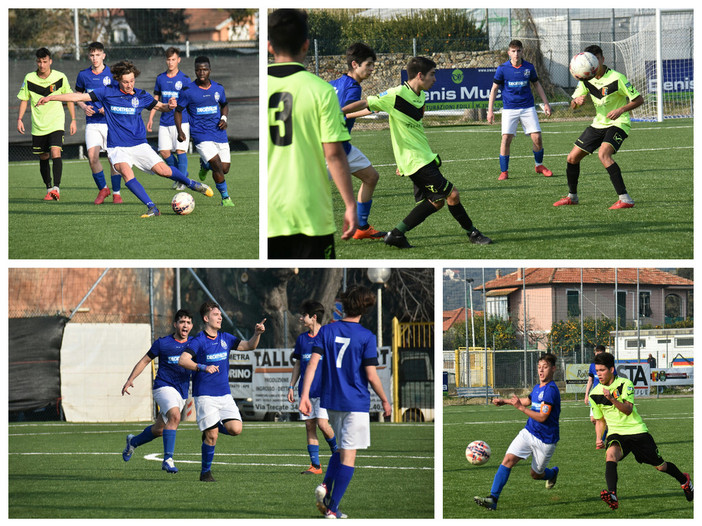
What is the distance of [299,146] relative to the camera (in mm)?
4223

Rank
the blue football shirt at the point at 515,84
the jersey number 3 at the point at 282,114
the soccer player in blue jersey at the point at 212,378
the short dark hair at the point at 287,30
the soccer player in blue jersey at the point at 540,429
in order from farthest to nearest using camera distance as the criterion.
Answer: the blue football shirt at the point at 515,84, the soccer player in blue jersey at the point at 212,378, the soccer player in blue jersey at the point at 540,429, the jersey number 3 at the point at 282,114, the short dark hair at the point at 287,30

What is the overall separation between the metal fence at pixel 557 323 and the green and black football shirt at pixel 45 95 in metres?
6.42

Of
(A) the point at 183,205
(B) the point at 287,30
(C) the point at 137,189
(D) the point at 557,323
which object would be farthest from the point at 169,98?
(D) the point at 557,323

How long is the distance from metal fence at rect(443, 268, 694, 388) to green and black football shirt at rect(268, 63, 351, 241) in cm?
898

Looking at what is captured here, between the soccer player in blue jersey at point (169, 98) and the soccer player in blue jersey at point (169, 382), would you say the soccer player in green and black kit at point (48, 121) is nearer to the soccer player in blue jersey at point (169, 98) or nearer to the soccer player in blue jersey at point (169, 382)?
the soccer player in blue jersey at point (169, 98)

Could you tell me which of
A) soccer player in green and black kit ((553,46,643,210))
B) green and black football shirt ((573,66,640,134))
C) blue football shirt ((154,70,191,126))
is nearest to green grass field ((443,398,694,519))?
soccer player in green and black kit ((553,46,643,210))

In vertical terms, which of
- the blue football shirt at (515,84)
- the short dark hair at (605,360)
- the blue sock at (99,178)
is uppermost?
the blue football shirt at (515,84)

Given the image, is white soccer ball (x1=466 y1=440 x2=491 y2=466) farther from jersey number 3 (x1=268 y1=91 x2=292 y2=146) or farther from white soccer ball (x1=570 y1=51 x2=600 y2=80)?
white soccer ball (x1=570 y1=51 x2=600 y2=80)

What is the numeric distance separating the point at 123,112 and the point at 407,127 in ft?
10.0

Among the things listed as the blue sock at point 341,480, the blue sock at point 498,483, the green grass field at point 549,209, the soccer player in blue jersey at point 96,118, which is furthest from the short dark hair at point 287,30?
the soccer player in blue jersey at point 96,118

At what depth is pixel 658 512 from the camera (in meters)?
5.30

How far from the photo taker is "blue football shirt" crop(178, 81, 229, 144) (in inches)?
373

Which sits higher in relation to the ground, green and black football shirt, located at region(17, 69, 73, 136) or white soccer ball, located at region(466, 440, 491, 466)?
green and black football shirt, located at region(17, 69, 73, 136)

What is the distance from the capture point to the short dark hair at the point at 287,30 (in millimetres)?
4051
